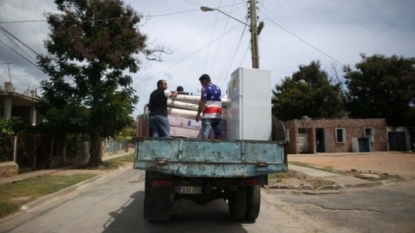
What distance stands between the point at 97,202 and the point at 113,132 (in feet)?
40.7

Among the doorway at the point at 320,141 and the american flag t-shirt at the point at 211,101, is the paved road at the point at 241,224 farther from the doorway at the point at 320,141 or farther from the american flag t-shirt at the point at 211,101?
the doorway at the point at 320,141

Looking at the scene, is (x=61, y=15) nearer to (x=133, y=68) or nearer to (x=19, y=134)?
(x=133, y=68)

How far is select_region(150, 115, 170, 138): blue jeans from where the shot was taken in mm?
6727

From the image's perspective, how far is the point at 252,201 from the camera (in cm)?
680

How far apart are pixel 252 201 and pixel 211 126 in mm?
1676

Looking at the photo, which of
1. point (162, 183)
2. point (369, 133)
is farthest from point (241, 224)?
point (369, 133)

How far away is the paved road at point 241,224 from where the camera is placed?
21.2ft

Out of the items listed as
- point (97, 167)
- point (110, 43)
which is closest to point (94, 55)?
point (110, 43)

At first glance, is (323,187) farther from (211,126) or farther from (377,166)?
(377,166)

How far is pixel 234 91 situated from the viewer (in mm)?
6914

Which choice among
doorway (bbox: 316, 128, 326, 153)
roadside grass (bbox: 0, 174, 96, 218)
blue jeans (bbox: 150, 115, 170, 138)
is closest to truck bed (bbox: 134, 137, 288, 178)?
blue jeans (bbox: 150, 115, 170, 138)

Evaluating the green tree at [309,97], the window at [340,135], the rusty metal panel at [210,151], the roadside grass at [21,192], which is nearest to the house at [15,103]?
the roadside grass at [21,192]

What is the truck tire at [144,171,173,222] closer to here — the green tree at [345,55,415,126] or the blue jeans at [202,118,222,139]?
the blue jeans at [202,118,222,139]

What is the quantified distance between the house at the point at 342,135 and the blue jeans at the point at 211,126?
30129 millimetres
